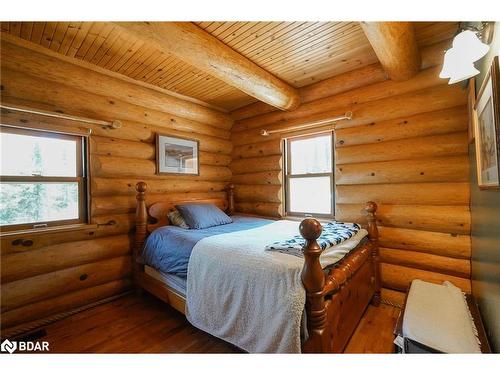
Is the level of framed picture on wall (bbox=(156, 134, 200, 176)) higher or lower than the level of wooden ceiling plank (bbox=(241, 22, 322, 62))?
lower

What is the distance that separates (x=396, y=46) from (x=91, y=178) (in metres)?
3.27

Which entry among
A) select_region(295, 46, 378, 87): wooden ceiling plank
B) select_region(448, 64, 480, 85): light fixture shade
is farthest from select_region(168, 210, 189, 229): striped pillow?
select_region(448, 64, 480, 85): light fixture shade

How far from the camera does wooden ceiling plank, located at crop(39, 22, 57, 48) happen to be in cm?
187

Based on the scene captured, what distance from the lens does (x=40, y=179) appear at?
219cm

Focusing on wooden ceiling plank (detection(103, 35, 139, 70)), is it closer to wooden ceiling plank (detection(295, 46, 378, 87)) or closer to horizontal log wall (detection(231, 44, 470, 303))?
wooden ceiling plank (detection(295, 46, 378, 87))

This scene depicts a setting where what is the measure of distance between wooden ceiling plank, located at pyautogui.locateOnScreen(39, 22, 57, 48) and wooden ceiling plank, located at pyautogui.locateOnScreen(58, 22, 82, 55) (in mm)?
89

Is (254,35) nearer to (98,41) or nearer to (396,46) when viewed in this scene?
(396,46)

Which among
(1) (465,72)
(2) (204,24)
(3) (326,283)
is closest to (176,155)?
(2) (204,24)

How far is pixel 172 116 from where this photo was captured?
10.7ft

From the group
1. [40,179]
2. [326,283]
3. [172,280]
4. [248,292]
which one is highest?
[40,179]
